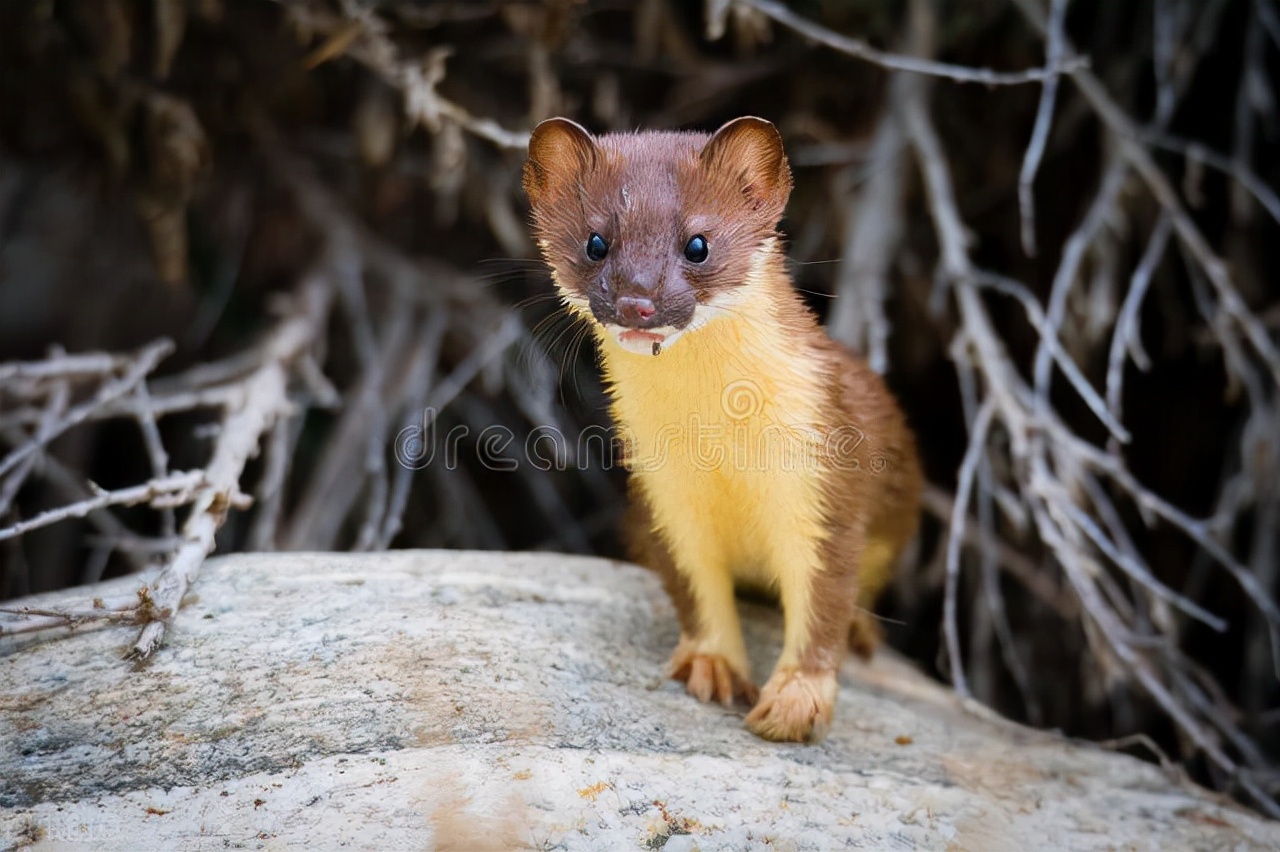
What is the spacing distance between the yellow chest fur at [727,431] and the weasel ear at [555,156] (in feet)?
0.78

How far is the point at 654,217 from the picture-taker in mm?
1542

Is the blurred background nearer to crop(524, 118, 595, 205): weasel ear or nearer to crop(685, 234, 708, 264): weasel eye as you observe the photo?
crop(524, 118, 595, 205): weasel ear

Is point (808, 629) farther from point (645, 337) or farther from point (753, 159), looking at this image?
point (753, 159)

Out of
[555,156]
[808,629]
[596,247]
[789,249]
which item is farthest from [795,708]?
[789,249]

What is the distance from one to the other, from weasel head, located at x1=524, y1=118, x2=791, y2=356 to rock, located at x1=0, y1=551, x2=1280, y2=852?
0.56 m

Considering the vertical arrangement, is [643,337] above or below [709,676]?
above

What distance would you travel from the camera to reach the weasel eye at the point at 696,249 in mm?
1560

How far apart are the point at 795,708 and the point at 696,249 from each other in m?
0.73

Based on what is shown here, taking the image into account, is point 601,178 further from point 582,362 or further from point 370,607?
point 370,607

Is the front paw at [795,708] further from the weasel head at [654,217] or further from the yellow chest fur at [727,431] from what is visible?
the weasel head at [654,217]

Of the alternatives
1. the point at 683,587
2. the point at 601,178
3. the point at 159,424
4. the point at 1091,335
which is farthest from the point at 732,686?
the point at 159,424

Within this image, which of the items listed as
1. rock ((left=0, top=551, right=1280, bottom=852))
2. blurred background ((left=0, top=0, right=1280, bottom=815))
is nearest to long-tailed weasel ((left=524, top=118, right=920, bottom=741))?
rock ((left=0, top=551, right=1280, bottom=852))

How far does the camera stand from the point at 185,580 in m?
1.80

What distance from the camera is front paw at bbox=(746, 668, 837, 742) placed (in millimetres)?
1802
